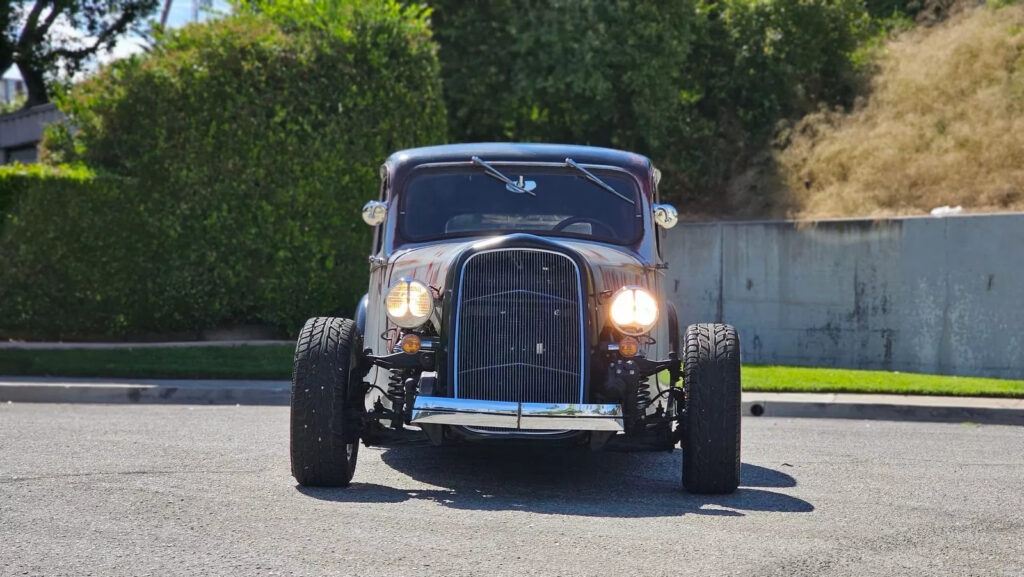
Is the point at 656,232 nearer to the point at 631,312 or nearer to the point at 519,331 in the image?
the point at 631,312

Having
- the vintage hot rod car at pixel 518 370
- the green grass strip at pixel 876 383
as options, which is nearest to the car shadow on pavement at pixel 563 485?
the vintage hot rod car at pixel 518 370

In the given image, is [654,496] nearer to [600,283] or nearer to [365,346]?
[600,283]

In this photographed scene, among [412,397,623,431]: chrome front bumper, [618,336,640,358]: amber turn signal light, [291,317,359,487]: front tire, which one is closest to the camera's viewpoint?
[412,397,623,431]: chrome front bumper

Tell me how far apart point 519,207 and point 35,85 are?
2886cm

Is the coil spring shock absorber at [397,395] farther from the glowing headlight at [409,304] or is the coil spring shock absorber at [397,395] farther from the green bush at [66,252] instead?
the green bush at [66,252]

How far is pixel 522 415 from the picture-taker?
7.18 metres

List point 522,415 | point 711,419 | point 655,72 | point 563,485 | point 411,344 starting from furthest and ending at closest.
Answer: point 655,72, point 563,485, point 411,344, point 711,419, point 522,415

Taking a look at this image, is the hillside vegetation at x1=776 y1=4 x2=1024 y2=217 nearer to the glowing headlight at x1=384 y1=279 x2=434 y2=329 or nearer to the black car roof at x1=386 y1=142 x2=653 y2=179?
the black car roof at x1=386 y1=142 x2=653 y2=179

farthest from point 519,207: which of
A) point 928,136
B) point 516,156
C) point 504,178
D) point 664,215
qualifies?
point 928,136

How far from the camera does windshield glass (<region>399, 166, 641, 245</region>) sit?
9000 millimetres

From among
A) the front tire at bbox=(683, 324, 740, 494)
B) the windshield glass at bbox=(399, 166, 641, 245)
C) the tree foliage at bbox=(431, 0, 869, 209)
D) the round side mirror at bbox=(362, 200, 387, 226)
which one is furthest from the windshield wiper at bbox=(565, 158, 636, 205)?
the tree foliage at bbox=(431, 0, 869, 209)

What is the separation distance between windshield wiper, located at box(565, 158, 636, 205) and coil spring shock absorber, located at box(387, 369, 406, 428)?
6.95ft

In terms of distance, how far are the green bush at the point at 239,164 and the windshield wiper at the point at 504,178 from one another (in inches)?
351

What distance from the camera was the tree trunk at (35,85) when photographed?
34.4 metres
